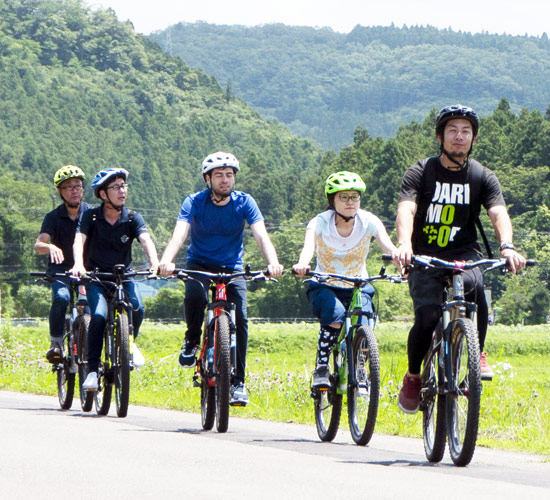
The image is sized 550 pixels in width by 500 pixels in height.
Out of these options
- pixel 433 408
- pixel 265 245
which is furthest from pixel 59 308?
pixel 433 408

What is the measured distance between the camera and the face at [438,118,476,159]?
7641 mm

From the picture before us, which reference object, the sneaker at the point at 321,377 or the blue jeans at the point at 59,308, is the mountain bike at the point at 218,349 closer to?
the sneaker at the point at 321,377

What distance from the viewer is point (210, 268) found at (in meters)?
9.81

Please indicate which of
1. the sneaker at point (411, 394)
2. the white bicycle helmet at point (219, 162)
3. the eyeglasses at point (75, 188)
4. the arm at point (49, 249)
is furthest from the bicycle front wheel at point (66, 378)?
the sneaker at point (411, 394)

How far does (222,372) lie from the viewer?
9109 mm

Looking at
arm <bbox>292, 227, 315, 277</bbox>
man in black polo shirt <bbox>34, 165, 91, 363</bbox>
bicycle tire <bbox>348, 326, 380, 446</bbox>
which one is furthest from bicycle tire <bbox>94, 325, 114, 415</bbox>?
bicycle tire <bbox>348, 326, 380, 446</bbox>

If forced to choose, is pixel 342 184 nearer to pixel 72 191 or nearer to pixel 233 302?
pixel 233 302

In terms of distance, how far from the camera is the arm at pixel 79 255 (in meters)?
10.6

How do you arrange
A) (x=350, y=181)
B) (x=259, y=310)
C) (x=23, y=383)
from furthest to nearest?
(x=259, y=310), (x=23, y=383), (x=350, y=181)

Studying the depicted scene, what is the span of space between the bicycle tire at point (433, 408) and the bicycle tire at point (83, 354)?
4.11 meters

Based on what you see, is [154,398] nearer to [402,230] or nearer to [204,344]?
[204,344]

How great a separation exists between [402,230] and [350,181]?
1.86m

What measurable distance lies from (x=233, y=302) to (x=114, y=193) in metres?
1.79

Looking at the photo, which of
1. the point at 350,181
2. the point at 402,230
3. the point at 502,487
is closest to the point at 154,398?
the point at 350,181
